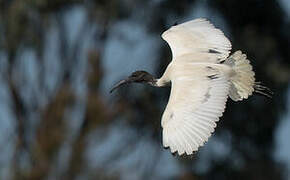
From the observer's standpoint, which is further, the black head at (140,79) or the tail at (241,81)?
the black head at (140,79)

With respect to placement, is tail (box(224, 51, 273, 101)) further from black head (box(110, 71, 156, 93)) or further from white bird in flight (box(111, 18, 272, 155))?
black head (box(110, 71, 156, 93))

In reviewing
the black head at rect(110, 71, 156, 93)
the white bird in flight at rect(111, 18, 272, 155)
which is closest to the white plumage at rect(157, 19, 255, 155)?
the white bird in flight at rect(111, 18, 272, 155)

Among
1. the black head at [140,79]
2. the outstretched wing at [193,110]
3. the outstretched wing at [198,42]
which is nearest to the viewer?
the outstretched wing at [193,110]

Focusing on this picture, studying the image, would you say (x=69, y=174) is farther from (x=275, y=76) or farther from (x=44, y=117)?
(x=275, y=76)

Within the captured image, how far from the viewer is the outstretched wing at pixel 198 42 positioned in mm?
9203

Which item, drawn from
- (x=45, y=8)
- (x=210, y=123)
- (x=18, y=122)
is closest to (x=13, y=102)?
(x=18, y=122)

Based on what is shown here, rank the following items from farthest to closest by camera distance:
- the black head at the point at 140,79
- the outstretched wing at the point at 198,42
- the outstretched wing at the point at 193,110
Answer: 1. the black head at the point at 140,79
2. the outstretched wing at the point at 198,42
3. the outstretched wing at the point at 193,110

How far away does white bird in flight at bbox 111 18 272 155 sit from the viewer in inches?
323

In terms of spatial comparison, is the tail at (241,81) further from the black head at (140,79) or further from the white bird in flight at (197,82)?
the black head at (140,79)

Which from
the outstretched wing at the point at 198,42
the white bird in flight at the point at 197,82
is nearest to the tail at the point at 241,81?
the white bird in flight at the point at 197,82

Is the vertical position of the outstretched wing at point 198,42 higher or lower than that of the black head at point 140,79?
higher

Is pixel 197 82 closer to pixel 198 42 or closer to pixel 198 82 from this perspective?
pixel 198 82

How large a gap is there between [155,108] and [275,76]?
1859 mm

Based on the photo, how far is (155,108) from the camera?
66.2ft
